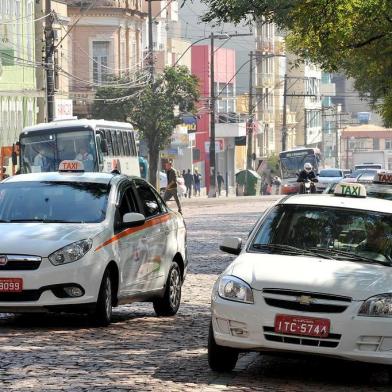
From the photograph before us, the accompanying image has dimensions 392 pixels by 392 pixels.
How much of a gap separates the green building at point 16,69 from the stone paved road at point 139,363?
1884 inches

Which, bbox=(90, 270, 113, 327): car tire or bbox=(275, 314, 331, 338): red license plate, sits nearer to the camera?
bbox=(275, 314, 331, 338): red license plate

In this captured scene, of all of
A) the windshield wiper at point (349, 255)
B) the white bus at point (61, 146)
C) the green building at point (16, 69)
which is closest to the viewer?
the windshield wiper at point (349, 255)

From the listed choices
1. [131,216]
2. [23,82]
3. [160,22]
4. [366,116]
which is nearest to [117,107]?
[23,82]

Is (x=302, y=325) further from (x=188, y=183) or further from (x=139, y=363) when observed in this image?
(x=188, y=183)

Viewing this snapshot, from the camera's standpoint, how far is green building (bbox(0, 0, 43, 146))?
210 ft

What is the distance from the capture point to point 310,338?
10.6 metres

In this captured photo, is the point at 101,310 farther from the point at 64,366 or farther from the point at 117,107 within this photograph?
the point at 117,107

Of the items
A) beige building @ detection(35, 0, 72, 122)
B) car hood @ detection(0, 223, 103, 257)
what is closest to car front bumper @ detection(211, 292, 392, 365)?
car hood @ detection(0, 223, 103, 257)

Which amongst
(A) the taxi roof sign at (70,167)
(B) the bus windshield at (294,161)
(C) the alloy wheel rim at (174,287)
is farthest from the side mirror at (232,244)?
(B) the bus windshield at (294,161)

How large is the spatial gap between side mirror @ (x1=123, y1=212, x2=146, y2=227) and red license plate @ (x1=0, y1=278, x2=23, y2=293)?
1.47 m

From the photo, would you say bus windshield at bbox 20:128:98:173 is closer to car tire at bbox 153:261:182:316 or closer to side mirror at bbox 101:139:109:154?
side mirror at bbox 101:139:109:154

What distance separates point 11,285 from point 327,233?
3324mm

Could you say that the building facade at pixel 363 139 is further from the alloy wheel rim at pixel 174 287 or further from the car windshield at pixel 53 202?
the car windshield at pixel 53 202

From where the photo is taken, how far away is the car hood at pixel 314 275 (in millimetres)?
10680
